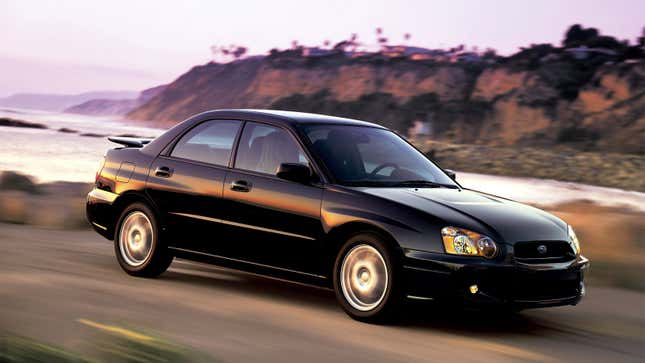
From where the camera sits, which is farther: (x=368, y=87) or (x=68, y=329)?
(x=368, y=87)

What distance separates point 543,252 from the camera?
24.3ft

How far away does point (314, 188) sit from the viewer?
7770 mm

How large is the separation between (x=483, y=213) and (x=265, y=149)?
6.39 ft

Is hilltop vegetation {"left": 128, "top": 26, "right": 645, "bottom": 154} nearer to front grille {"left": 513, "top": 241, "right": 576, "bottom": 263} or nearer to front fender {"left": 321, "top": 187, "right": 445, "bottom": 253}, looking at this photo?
front grille {"left": 513, "top": 241, "right": 576, "bottom": 263}

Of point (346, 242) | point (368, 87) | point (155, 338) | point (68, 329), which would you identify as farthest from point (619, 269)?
point (368, 87)

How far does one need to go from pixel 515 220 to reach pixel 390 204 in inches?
37.5

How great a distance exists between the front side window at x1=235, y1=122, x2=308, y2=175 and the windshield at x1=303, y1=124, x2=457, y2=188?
0.58 feet

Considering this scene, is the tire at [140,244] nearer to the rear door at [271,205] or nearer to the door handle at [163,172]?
the door handle at [163,172]

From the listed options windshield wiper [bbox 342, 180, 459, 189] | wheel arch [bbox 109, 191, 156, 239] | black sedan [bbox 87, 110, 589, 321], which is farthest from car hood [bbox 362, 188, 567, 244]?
wheel arch [bbox 109, 191, 156, 239]

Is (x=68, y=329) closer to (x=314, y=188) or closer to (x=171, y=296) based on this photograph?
(x=171, y=296)

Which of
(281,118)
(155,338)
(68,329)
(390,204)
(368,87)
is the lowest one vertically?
(68,329)

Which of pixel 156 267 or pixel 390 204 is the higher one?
pixel 390 204

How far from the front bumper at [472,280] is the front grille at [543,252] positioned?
78 millimetres

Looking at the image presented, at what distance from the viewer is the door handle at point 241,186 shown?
8180 millimetres
